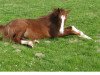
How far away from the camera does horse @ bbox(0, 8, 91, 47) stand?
1221 cm

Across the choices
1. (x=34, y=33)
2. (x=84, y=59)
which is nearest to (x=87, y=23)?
(x=34, y=33)

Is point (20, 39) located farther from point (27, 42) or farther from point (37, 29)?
point (37, 29)

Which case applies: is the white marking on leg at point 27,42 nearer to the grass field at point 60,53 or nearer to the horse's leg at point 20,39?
the horse's leg at point 20,39

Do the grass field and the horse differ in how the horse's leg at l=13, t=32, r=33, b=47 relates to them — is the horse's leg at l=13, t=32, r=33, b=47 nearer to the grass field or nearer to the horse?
the horse

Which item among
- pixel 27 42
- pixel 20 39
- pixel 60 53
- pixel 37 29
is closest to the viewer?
pixel 60 53

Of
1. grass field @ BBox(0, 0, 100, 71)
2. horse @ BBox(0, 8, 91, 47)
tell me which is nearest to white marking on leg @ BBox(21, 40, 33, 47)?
horse @ BBox(0, 8, 91, 47)

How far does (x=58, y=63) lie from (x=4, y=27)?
2.67m

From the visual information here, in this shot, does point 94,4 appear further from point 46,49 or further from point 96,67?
point 96,67

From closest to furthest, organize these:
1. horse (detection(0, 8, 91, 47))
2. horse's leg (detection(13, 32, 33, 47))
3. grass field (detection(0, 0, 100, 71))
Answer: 1. grass field (detection(0, 0, 100, 71))
2. horse's leg (detection(13, 32, 33, 47))
3. horse (detection(0, 8, 91, 47))

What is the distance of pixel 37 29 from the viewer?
1256cm

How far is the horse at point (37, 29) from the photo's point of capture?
12.2m

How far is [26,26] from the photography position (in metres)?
12.3

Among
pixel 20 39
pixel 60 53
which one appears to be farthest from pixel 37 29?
pixel 60 53

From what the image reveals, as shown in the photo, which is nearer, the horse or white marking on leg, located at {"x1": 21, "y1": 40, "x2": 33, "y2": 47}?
white marking on leg, located at {"x1": 21, "y1": 40, "x2": 33, "y2": 47}
